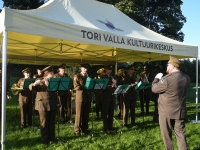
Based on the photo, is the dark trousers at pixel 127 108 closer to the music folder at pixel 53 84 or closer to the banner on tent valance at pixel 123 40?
the banner on tent valance at pixel 123 40

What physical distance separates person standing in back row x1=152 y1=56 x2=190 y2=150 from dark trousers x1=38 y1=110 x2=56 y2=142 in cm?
255

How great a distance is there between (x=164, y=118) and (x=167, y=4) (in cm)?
2426

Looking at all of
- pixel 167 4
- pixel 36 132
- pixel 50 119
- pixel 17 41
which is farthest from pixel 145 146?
pixel 167 4

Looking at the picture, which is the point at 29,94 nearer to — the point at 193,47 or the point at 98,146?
the point at 98,146

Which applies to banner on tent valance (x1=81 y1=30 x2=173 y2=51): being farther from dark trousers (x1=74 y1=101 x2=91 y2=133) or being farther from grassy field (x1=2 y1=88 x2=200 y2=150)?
grassy field (x1=2 y1=88 x2=200 y2=150)

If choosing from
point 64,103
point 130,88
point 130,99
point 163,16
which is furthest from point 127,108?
point 163,16

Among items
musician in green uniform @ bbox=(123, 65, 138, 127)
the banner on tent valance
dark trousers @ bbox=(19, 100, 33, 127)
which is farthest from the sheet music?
dark trousers @ bbox=(19, 100, 33, 127)

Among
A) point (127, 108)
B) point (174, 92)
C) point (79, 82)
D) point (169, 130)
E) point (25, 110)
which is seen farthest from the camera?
point (127, 108)

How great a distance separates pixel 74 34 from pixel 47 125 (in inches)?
86.2

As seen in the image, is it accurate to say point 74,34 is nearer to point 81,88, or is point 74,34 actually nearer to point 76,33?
point 76,33

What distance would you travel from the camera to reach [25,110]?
812 centimetres

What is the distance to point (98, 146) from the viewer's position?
6039 mm

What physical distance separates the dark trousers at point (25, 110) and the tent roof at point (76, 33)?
1774 millimetres

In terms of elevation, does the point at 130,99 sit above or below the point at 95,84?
below
